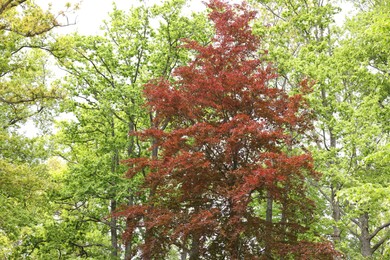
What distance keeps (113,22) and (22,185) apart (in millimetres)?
7572

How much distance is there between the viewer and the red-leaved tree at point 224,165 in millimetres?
8289

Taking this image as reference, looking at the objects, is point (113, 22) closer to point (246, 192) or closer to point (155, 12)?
point (155, 12)

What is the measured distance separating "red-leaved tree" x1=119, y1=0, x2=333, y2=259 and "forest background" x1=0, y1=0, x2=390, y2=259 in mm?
3020

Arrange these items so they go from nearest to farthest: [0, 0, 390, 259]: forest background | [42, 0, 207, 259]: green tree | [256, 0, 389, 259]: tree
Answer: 1. [0, 0, 390, 259]: forest background
2. [256, 0, 389, 259]: tree
3. [42, 0, 207, 259]: green tree

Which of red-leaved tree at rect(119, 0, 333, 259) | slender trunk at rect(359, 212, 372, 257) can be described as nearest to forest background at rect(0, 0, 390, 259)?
slender trunk at rect(359, 212, 372, 257)

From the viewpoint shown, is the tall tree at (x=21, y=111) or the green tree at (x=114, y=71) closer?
the tall tree at (x=21, y=111)

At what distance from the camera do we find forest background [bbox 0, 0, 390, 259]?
37.3 feet

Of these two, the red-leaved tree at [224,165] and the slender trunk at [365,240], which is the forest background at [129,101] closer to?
the slender trunk at [365,240]

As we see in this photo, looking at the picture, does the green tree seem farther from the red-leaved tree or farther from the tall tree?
the red-leaved tree

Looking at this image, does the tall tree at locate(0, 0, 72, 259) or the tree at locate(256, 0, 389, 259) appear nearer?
the tall tree at locate(0, 0, 72, 259)

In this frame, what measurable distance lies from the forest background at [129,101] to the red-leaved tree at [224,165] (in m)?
3.02

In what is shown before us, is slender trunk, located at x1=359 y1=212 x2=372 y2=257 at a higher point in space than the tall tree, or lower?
lower

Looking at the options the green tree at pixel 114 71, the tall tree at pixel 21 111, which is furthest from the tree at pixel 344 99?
the tall tree at pixel 21 111

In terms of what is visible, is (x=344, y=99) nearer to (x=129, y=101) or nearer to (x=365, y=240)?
(x=365, y=240)
